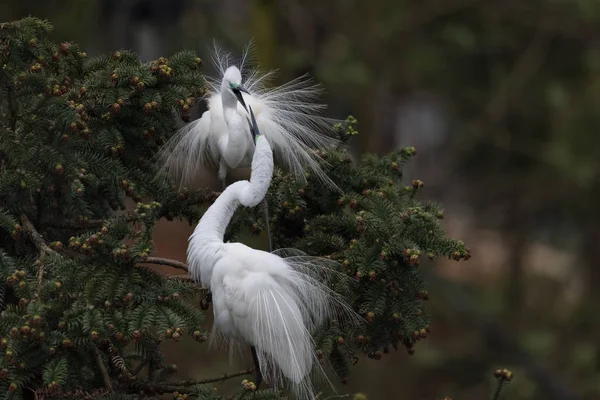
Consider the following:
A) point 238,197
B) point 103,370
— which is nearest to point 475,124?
point 238,197

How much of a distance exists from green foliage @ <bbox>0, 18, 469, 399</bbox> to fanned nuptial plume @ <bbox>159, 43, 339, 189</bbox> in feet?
0.64

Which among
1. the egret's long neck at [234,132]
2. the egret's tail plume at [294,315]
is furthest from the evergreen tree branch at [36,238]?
the egret's long neck at [234,132]

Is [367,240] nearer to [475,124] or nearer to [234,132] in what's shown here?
[234,132]

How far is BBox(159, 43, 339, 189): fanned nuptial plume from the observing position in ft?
9.46

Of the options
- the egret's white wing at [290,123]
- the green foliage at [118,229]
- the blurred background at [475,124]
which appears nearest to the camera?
the green foliage at [118,229]

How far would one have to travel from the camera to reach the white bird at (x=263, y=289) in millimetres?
2441

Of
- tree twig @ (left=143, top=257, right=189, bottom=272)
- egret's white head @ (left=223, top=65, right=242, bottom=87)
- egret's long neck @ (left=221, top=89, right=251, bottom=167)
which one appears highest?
egret's white head @ (left=223, top=65, right=242, bottom=87)

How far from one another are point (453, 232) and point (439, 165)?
6.31ft

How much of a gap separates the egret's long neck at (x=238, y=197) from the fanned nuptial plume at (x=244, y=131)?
26 cm

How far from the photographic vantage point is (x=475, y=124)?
7309 millimetres

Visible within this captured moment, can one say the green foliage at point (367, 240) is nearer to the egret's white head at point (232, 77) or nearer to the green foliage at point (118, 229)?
the green foliage at point (118, 229)

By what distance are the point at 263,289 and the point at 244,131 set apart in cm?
67

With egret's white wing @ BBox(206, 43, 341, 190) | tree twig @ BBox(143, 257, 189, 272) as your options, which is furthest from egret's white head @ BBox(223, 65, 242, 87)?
tree twig @ BBox(143, 257, 189, 272)

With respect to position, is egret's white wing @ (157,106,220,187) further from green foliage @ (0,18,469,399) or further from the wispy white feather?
the wispy white feather
